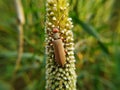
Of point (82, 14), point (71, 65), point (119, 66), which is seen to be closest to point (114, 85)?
point (119, 66)

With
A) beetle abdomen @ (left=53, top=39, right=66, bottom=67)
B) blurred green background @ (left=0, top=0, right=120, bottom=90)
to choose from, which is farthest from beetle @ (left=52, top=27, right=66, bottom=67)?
blurred green background @ (left=0, top=0, right=120, bottom=90)

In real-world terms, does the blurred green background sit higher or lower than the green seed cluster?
higher

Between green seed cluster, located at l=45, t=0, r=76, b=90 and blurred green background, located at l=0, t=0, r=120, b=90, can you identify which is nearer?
green seed cluster, located at l=45, t=0, r=76, b=90

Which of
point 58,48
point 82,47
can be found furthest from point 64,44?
point 82,47

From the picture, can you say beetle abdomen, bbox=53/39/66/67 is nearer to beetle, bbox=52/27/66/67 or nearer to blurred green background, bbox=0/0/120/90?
beetle, bbox=52/27/66/67

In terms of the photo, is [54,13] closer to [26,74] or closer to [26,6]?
[26,6]
